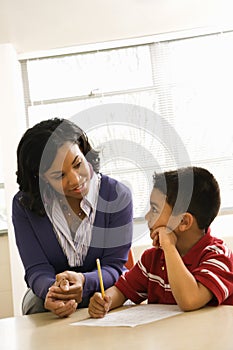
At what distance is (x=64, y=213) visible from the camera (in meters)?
1.75

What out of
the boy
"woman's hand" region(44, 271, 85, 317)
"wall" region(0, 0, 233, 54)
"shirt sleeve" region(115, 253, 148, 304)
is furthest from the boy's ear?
"wall" region(0, 0, 233, 54)

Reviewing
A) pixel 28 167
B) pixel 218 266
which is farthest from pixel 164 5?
pixel 218 266

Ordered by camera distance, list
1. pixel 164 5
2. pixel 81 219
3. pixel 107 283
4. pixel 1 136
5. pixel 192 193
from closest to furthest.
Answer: pixel 192 193 → pixel 107 283 → pixel 81 219 → pixel 164 5 → pixel 1 136

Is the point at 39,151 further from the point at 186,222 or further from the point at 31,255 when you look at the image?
the point at 186,222

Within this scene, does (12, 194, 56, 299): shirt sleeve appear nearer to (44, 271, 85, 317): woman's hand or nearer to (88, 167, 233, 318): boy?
(44, 271, 85, 317): woman's hand

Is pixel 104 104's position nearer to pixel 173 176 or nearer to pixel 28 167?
pixel 28 167

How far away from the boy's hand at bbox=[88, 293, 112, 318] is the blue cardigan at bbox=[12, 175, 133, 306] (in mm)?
358

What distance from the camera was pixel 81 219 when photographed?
1.75 metres

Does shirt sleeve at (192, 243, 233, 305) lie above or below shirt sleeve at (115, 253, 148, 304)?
above

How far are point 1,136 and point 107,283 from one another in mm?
2434

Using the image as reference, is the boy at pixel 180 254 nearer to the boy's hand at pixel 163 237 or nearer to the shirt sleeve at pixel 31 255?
the boy's hand at pixel 163 237

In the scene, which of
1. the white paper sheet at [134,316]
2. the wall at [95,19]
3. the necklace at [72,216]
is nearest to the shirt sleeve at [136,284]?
the white paper sheet at [134,316]

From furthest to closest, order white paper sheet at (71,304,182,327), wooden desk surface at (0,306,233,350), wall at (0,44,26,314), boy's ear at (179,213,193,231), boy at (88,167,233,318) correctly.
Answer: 1. wall at (0,44,26,314)
2. boy's ear at (179,213,193,231)
3. boy at (88,167,233,318)
4. white paper sheet at (71,304,182,327)
5. wooden desk surface at (0,306,233,350)

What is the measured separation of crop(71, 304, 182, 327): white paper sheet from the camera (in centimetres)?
108
